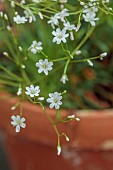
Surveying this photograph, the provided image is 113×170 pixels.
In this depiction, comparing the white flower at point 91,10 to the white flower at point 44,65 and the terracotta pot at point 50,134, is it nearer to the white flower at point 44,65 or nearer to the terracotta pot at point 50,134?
the white flower at point 44,65

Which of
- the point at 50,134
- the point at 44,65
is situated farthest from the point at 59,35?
the point at 50,134

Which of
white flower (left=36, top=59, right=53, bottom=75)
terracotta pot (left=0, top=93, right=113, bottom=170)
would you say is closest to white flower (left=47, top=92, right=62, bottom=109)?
white flower (left=36, top=59, right=53, bottom=75)

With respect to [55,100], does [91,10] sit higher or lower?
higher

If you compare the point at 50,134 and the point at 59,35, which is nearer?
the point at 59,35

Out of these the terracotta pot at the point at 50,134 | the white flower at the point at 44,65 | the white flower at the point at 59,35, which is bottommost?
the white flower at the point at 44,65

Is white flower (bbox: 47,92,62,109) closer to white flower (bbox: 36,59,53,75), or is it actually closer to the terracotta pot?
white flower (bbox: 36,59,53,75)

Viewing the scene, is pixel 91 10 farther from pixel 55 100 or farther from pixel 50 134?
pixel 50 134

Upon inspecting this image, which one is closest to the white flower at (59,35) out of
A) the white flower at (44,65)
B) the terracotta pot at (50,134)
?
the white flower at (44,65)

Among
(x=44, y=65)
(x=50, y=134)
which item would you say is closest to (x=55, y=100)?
(x=44, y=65)

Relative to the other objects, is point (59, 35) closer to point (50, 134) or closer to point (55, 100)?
point (55, 100)
